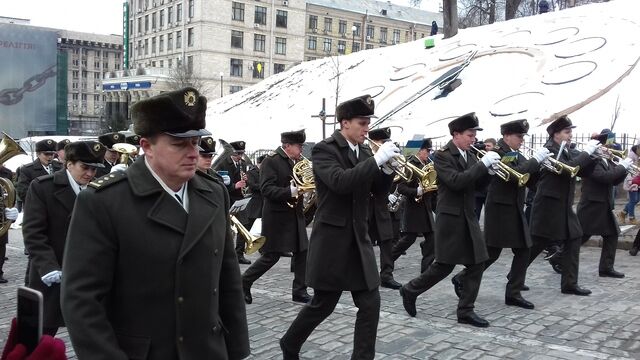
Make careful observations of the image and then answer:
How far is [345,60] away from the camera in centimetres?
3447

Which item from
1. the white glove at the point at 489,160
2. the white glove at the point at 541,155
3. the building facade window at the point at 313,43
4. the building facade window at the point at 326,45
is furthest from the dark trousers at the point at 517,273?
the building facade window at the point at 326,45

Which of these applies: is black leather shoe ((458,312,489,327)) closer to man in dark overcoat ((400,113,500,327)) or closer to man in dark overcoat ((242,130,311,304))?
man in dark overcoat ((400,113,500,327))

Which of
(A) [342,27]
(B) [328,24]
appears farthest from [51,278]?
(A) [342,27]

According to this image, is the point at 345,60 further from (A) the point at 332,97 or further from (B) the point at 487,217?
(B) the point at 487,217

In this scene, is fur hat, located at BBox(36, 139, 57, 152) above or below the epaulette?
above

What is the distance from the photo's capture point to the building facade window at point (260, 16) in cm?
7925

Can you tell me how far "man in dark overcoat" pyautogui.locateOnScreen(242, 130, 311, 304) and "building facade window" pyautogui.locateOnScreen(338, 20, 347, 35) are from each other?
81.1m

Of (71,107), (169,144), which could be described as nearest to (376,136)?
(169,144)

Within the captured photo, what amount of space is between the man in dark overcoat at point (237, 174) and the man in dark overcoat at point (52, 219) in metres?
5.75

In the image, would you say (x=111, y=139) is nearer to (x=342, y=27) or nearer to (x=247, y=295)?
(x=247, y=295)

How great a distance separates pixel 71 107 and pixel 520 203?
4531 inches

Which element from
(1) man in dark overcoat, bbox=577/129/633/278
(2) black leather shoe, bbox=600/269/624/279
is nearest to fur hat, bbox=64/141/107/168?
(1) man in dark overcoat, bbox=577/129/633/278

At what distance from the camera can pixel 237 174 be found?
1185 cm

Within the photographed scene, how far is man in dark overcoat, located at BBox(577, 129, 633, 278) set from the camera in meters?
8.59
